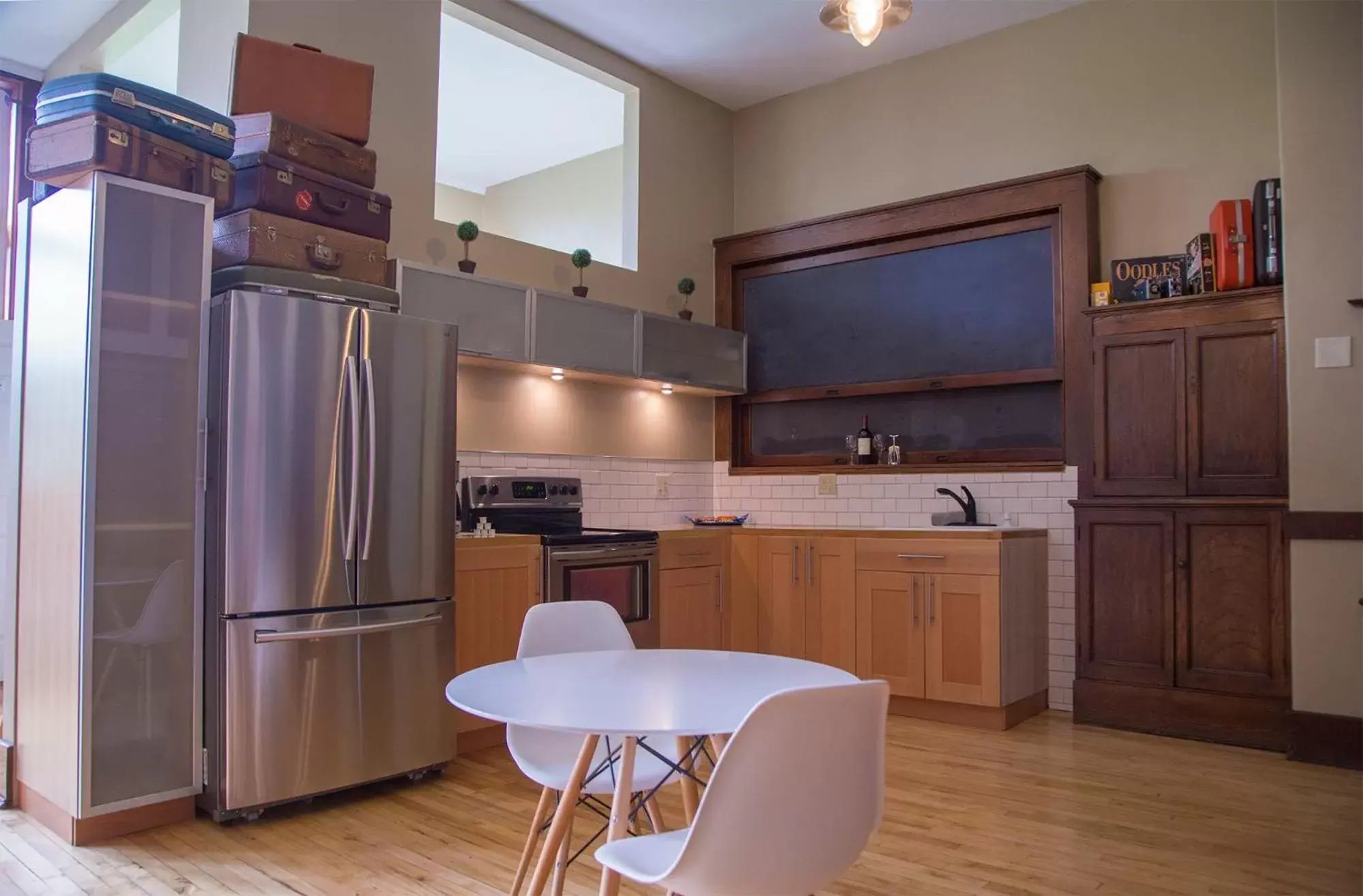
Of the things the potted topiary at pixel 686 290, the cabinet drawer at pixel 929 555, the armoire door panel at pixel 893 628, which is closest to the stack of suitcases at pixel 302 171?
the potted topiary at pixel 686 290

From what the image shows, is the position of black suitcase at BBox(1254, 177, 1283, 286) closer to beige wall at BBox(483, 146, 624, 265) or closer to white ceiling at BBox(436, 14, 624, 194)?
white ceiling at BBox(436, 14, 624, 194)

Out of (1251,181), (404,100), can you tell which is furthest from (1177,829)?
(404,100)

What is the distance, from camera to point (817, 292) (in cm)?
584

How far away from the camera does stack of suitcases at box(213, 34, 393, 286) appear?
3.46 metres

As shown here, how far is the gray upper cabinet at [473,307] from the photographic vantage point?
4.20m

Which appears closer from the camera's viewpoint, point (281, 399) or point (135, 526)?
point (135, 526)

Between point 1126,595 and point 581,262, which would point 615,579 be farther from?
→ point 1126,595

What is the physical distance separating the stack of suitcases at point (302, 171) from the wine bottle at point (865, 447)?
288cm

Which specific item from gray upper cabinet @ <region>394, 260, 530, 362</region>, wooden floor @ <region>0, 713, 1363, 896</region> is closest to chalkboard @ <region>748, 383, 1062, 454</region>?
wooden floor @ <region>0, 713, 1363, 896</region>

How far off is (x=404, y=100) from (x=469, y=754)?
2.99 metres

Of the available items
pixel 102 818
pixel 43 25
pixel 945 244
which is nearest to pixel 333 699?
pixel 102 818

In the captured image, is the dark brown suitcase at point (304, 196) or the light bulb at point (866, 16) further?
the dark brown suitcase at point (304, 196)

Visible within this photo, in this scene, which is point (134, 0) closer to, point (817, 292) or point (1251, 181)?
point (817, 292)

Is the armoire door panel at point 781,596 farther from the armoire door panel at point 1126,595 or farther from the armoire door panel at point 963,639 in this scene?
the armoire door panel at point 1126,595
